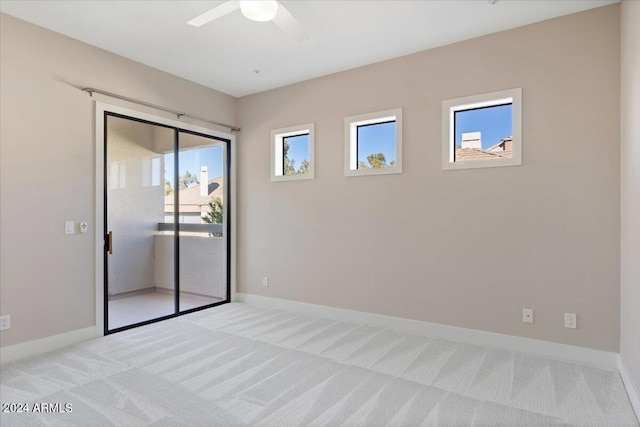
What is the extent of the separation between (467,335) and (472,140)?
1972mm

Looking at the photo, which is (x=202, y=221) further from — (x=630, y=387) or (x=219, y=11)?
(x=630, y=387)

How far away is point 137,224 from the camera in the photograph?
4.11m

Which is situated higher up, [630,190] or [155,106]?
[155,106]

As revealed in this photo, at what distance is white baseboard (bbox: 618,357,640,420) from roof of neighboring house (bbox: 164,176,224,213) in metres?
4.62

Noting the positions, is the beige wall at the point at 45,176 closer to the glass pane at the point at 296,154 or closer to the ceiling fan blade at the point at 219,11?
the ceiling fan blade at the point at 219,11

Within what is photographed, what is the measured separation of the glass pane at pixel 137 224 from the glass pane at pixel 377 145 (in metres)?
2.39

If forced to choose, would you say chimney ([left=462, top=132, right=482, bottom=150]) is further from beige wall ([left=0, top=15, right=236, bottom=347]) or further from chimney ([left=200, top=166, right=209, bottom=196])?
beige wall ([left=0, top=15, right=236, bottom=347])

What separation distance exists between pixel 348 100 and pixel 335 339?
2.76 m

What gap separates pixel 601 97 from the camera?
9.85 feet

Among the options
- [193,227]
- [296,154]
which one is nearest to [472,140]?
[296,154]

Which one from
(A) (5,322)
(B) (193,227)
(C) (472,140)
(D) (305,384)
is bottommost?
(D) (305,384)

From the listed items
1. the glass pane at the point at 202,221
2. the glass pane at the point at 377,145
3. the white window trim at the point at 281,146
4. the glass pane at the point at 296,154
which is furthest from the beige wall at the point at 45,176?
the glass pane at the point at 377,145

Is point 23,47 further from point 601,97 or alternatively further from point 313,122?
point 601,97

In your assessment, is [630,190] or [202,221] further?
[202,221]
